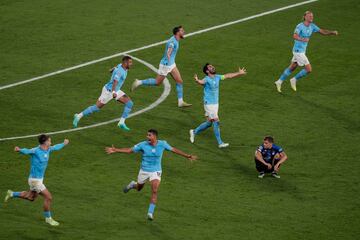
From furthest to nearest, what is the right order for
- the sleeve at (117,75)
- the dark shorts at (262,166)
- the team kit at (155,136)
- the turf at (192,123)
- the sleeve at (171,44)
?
the sleeve at (171,44), the sleeve at (117,75), the dark shorts at (262,166), the turf at (192,123), the team kit at (155,136)

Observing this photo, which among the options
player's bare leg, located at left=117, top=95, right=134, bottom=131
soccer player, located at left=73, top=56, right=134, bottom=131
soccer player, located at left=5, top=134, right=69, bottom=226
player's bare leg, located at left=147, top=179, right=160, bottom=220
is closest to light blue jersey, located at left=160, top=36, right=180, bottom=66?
soccer player, located at left=73, top=56, right=134, bottom=131

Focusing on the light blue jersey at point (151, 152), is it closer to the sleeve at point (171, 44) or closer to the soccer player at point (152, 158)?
the soccer player at point (152, 158)

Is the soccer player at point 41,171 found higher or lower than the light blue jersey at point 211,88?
lower

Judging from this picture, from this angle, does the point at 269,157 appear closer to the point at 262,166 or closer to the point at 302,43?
the point at 262,166

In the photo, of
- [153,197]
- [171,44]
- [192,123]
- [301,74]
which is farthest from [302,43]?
[153,197]

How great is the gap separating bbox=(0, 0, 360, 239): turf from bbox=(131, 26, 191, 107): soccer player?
2.87 feet

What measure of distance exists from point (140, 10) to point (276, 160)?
667 inches

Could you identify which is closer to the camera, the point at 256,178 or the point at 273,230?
the point at 273,230

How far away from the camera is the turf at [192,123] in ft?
82.9

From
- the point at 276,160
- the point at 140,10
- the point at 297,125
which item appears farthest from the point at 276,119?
the point at 140,10

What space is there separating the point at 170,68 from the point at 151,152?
8.26 m

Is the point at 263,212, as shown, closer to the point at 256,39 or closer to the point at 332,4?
the point at 256,39

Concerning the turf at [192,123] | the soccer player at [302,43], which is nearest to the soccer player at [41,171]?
the turf at [192,123]

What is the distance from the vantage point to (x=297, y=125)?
31.8m
